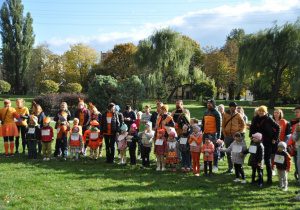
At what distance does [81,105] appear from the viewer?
9297 millimetres

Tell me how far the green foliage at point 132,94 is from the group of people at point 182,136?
1317cm

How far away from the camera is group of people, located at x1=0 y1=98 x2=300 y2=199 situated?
643 centimetres

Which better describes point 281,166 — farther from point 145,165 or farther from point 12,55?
point 12,55

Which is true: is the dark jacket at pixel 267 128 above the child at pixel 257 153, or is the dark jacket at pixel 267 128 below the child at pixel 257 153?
above

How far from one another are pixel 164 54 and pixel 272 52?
38.4 feet

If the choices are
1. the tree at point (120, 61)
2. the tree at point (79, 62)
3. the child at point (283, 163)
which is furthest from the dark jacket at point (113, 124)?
the tree at point (79, 62)

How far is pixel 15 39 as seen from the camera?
40.7m

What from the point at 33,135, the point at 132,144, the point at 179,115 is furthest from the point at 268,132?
the point at 33,135

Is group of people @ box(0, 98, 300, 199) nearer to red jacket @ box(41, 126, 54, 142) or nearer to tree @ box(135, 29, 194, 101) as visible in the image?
red jacket @ box(41, 126, 54, 142)

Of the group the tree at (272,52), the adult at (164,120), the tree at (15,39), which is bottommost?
the adult at (164,120)

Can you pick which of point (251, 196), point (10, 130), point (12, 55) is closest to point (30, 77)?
point (12, 55)

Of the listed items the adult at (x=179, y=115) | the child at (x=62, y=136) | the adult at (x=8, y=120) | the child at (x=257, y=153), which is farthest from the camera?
the adult at (x=8, y=120)

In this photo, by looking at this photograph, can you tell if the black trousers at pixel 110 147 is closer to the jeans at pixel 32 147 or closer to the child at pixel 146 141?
the child at pixel 146 141

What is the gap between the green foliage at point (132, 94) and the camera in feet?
74.8
